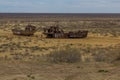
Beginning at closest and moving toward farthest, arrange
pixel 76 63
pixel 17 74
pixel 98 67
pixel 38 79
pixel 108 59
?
pixel 38 79 → pixel 17 74 → pixel 98 67 → pixel 76 63 → pixel 108 59

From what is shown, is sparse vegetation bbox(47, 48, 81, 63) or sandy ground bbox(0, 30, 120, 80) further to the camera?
sparse vegetation bbox(47, 48, 81, 63)

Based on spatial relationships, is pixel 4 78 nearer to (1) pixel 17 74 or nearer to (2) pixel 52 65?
(1) pixel 17 74

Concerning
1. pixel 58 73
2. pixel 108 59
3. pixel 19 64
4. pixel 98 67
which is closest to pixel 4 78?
pixel 58 73

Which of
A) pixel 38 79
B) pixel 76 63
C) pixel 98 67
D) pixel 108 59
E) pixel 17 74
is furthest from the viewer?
pixel 108 59

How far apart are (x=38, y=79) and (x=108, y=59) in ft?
20.3

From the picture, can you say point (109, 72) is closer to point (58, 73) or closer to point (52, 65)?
point (58, 73)

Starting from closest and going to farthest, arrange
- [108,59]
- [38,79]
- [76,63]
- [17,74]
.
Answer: [38,79] < [17,74] < [76,63] < [108,59]

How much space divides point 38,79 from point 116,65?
422 cm

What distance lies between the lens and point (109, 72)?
43.9 feet

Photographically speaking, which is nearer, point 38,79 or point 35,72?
point 38,79

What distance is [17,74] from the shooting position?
13188mm

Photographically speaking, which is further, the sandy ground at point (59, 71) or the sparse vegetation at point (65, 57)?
the sparse vegetation at point (65, 57)

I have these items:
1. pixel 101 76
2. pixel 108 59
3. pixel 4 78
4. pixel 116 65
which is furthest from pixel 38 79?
pixel 108 59

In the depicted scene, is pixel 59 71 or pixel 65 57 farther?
pixel 65 57
